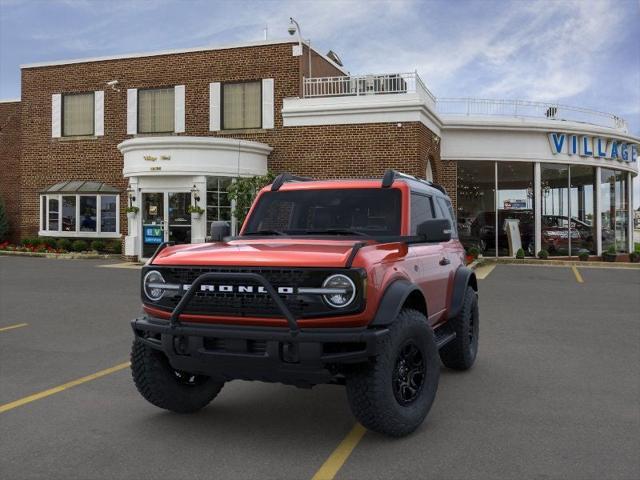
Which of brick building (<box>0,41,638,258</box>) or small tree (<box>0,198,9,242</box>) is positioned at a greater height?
brick building (<box>0,41,638,258</box>)

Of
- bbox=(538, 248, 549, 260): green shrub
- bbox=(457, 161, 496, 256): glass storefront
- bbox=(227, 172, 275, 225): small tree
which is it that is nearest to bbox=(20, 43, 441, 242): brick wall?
bbox=(457, 161, 496, 256): glass storefront

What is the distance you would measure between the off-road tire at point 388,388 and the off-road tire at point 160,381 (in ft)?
4.72

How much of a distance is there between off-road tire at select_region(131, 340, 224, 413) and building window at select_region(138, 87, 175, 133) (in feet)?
64.0

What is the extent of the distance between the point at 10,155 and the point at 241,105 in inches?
472

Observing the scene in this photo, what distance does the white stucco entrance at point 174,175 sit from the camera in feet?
63.6

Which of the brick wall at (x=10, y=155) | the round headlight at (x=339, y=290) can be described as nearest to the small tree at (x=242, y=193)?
the brick wall at (x=10, y=155)

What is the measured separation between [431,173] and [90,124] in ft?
44.4

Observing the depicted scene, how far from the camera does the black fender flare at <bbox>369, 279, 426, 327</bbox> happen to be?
3.90 m

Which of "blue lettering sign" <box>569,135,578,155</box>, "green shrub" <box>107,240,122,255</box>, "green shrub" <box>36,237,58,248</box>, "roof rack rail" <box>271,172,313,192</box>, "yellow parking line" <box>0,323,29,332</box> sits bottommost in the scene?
"yellow parking line" <box>0,323,29,332</box>

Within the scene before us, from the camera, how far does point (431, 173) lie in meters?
21.8

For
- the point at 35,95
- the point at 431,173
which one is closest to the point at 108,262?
the point at 35,95

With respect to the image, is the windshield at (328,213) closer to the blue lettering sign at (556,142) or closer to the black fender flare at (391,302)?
the black fender flare at (391,302)

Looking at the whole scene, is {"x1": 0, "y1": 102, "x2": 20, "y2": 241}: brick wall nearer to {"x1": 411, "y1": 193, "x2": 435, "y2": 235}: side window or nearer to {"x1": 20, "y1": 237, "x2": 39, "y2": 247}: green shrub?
{"x1": 20, "y1": 237, "x2": 39, "y2": 247}: green shrub

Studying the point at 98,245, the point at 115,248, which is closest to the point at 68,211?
the point at 98,245
